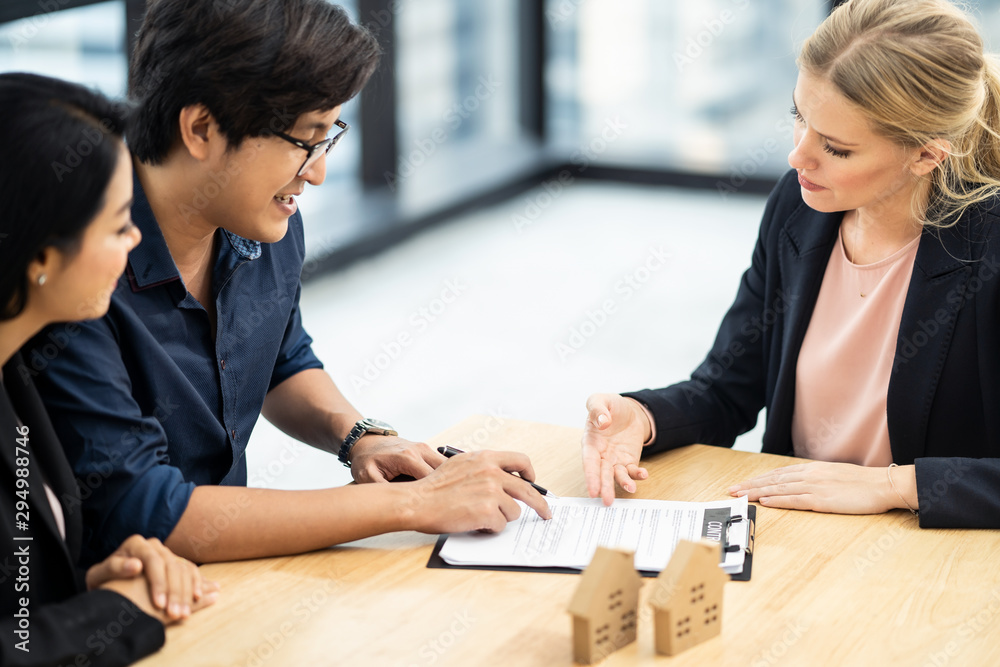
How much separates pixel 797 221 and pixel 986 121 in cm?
37

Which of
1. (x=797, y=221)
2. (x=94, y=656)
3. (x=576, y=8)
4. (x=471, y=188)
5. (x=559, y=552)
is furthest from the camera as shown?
(x=576, y=8)

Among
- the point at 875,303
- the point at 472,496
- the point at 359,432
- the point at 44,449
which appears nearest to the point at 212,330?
the point at 359,432

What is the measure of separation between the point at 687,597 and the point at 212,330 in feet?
2.96

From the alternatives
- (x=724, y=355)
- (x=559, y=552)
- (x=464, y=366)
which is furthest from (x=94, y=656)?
(x=464, y=366)

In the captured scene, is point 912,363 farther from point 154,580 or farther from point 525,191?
point 525,191

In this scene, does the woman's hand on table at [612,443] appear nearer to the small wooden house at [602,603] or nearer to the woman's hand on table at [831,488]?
the woman's hand on table at [831,488]

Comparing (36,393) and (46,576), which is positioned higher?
(36,393)

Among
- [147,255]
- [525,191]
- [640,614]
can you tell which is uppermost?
[147,255]

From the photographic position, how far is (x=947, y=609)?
4.58 ft

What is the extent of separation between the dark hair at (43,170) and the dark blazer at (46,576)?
150 mm

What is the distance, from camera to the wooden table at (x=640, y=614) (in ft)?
4.27

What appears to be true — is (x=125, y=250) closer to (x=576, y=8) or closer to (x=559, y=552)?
(x=559, y=552)

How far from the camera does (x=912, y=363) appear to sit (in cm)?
184

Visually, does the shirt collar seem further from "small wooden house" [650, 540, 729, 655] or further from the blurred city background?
the blurred city background
